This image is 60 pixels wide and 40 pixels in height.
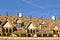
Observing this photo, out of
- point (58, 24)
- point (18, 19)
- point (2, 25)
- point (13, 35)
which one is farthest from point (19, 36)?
point (58, 24)

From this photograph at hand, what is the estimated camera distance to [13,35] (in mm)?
44156

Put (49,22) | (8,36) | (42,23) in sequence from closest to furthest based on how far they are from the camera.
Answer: (8,36), (42,23), (49,22)

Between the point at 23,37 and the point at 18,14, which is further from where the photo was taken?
the point at 18,14

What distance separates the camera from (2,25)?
156 ft

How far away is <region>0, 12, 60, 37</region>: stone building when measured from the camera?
46519 mm

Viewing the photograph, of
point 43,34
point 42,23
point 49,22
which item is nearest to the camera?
point 43,34

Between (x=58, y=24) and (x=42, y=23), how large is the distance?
4167mm

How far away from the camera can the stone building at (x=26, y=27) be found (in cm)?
4652

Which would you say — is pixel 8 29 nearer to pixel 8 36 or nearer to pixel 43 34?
pixel 8 36

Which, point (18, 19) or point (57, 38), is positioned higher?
point (18, 19)

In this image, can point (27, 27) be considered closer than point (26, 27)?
No

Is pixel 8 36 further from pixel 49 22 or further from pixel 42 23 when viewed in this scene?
pixel 49 22

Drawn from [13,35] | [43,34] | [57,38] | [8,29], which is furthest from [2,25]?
[57,38]

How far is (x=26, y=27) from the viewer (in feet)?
162
